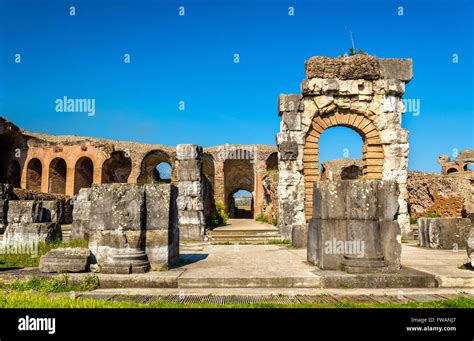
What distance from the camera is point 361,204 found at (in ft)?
A: 18.9

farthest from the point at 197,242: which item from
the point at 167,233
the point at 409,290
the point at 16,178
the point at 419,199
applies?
the point at 16,178

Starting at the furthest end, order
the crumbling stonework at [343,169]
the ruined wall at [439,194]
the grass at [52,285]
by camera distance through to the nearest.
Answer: the crumbling stonework at [343,169], the ruined wall at [439,194], the grass at [52,285]

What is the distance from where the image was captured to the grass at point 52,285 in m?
4.92

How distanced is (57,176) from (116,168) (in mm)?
4628

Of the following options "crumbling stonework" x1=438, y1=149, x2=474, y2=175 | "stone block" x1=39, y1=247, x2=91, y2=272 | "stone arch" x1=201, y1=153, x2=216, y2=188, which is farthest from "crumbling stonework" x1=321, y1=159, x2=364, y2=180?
"stone block" x1=39, y1=247, x2=91, y2=272

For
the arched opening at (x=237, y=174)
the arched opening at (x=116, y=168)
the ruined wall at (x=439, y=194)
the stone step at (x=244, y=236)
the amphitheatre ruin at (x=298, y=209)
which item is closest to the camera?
the amphitheatre ruin at (x=298, y=209)

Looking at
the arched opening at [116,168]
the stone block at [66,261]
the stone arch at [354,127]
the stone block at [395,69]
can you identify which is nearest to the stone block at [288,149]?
the stone arch at [354,127]

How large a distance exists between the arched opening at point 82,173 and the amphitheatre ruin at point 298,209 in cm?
25

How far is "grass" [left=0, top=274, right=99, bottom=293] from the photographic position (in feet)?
16.1

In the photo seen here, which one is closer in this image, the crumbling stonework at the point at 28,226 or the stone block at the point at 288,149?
the crumbling stonework at the point at 28,226

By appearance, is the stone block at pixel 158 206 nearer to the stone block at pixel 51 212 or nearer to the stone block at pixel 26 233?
the stone block at pixel 26 233
